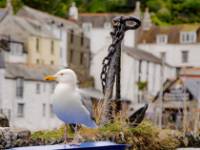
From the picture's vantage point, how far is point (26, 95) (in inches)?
2670

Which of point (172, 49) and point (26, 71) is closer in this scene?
point (26, 71)

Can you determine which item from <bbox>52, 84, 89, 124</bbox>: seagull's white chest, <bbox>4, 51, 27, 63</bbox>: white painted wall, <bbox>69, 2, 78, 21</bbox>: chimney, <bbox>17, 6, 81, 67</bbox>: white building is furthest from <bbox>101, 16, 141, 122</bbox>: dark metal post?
<bbox>69, 2, 78, 21</bbox>: chimney

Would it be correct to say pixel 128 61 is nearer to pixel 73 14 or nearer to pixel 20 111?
A: pixel 73 14

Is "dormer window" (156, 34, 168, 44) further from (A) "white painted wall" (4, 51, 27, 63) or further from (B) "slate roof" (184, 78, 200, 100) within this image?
(A) "white painted wall" (4, 51, 27, 63)

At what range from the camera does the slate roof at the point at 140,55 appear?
88988 mm

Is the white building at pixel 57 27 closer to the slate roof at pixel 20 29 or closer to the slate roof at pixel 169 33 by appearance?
the slate roof at pixel 20 29

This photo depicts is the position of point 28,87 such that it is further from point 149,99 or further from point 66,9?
point 66,9

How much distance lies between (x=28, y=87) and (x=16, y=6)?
30.0 m

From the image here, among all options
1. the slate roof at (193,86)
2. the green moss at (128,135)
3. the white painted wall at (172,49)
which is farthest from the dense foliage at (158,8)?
the green moss at (128,135)

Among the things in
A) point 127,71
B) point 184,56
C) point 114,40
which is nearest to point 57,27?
point 127,71

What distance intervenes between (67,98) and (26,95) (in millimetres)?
58523

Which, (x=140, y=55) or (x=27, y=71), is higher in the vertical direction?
(x=140, y=55)

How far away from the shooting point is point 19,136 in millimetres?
10672

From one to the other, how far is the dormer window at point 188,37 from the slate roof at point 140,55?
5.67 metres
